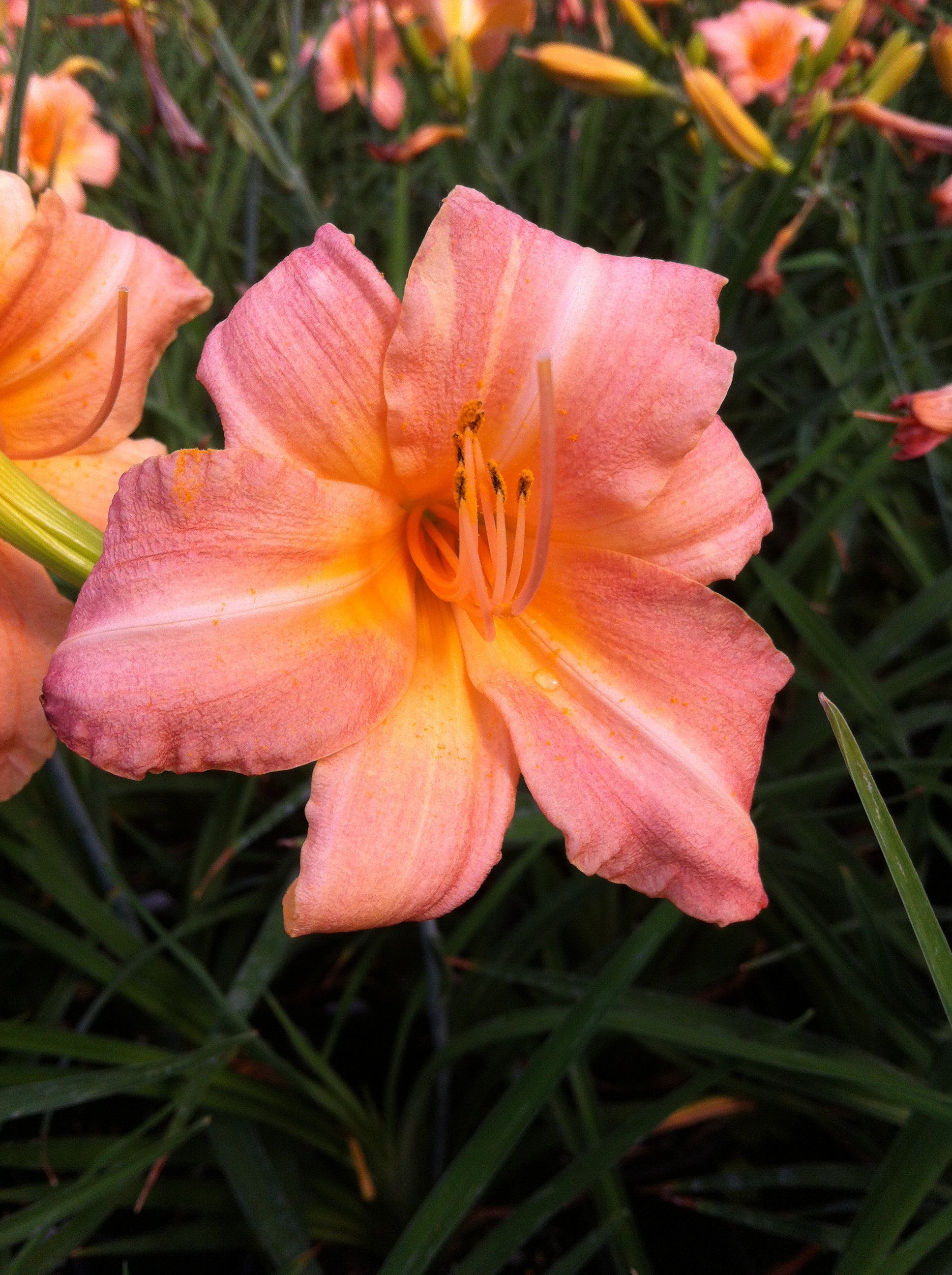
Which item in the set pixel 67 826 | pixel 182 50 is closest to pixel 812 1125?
pixel 67 826

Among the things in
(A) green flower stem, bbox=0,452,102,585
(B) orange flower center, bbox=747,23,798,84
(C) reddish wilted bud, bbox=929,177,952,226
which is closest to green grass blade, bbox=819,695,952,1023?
(A) green flower stem, bbox=0,452,102,585

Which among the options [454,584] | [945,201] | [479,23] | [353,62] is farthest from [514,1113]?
[353,62]

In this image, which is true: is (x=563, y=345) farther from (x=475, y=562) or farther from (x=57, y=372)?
(x=57, y=372)

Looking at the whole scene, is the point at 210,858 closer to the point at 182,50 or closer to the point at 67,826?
the point at 67,826

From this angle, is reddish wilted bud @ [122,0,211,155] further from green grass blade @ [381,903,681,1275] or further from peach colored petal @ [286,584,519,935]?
green grass blade @ [381,903,681,1275]

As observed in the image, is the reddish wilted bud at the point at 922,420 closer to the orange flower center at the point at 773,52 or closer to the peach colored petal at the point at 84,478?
the peach colored petal at the point at 84,478
